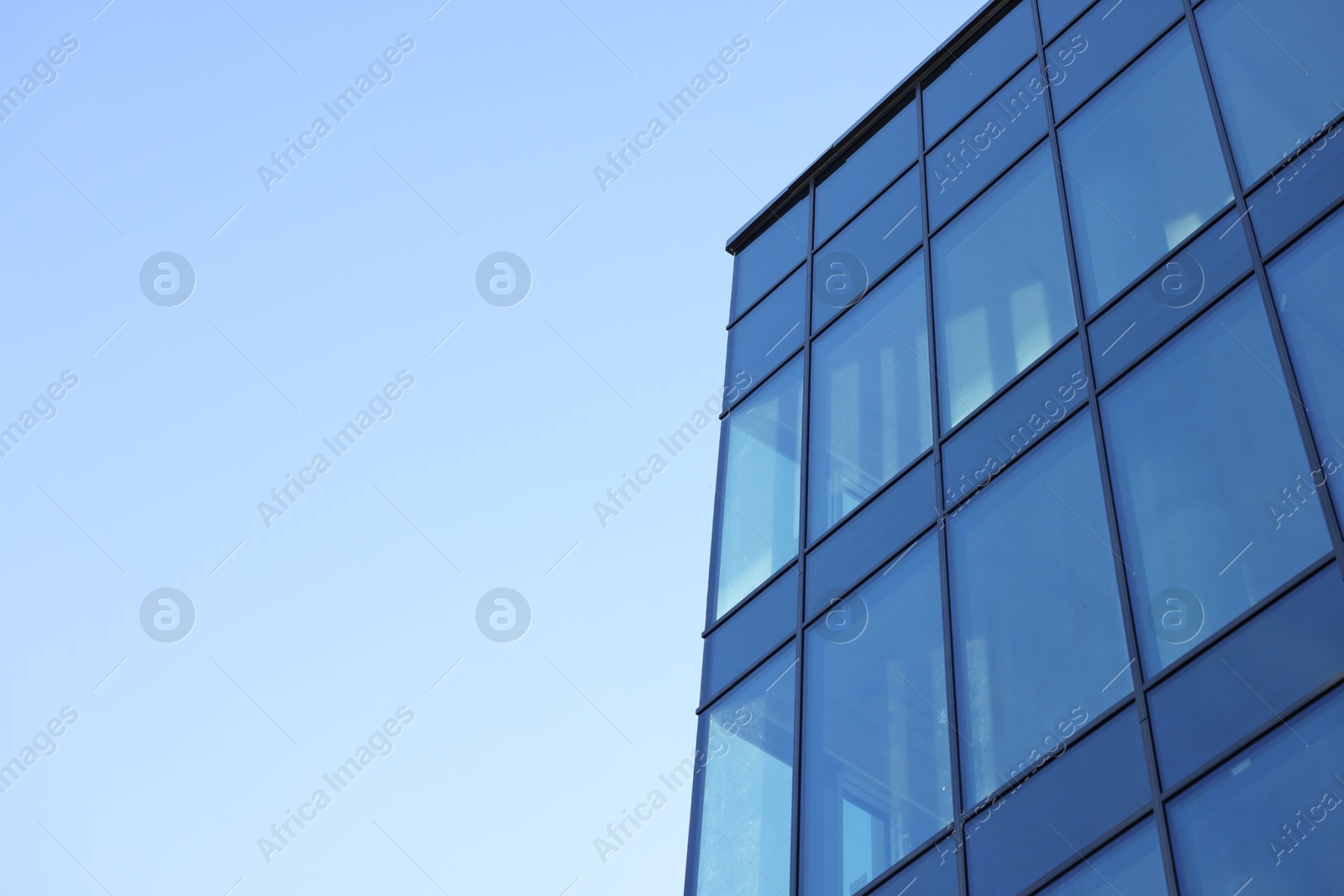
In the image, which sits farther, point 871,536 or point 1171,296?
point 871,536

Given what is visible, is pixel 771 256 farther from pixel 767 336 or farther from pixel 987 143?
pixel 987 143

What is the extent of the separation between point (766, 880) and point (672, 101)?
1010 cm

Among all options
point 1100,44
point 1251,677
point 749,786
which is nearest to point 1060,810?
point 1251,677

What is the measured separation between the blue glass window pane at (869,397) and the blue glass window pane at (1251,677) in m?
4.63

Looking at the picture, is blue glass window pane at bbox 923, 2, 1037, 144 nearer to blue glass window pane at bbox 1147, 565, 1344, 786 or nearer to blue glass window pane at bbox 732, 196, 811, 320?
blue glass window pane at bbox 732, 196, 811, 320

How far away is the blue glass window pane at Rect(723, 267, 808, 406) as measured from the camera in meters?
17.5

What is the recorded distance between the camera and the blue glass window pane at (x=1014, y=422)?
12500mm

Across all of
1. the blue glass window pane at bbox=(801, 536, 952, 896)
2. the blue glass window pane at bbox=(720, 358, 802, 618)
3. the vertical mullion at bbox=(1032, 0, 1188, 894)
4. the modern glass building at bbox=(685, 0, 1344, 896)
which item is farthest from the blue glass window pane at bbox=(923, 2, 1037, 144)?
the blue glass window pane at bbox=(801, 536, 952, 896)

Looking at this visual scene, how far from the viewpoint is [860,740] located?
12430 millimetres

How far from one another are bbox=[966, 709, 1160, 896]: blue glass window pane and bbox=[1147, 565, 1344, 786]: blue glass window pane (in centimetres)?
28

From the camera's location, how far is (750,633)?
48.4 feet

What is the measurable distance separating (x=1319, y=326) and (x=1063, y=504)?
2.50m

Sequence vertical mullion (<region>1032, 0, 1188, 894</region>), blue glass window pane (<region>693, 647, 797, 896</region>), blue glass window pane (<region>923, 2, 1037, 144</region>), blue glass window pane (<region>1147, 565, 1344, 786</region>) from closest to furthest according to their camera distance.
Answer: blue glass window pane (<region>1147, 565, 1344, 786</region>) < vertical mullion (<region>1032, 0, 1188, 894</region>) < blue glass window pane (<region>693, 647, 797, 896</region>) < blue glass window pane (<region>923, 2, 1037, 144</region>)

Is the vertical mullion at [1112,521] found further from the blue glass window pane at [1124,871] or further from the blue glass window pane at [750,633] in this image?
the blue glass window pane at [750,633]
